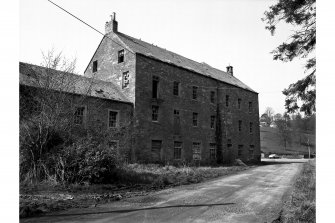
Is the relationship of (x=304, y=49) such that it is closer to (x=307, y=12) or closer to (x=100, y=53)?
(x=307, y=12)

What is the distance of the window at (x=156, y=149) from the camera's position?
22.0 m

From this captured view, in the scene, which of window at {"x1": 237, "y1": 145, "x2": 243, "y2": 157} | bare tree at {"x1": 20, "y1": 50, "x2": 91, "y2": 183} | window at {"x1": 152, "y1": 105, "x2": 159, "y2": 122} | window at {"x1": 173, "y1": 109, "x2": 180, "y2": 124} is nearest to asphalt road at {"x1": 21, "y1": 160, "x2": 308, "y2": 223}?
bare tree at {"x1": 20, "y1": 50, "x2": 91, "y2": 183}

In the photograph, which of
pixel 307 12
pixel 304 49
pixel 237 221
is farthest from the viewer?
pixel 304 49

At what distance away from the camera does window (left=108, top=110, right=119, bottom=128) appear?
19.8 metres

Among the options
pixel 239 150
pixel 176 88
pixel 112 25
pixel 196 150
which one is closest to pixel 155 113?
pixel 176 88

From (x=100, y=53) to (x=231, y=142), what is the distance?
58.5 feet

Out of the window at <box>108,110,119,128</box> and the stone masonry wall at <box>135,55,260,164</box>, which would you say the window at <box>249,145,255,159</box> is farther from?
the window at <box>108,110,119,128</box>

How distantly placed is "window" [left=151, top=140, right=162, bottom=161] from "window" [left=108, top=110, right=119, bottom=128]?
3.75 m

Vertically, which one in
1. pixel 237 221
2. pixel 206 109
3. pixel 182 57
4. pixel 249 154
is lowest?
pixel 249 154

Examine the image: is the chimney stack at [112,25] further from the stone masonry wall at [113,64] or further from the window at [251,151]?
the window at [251,151]

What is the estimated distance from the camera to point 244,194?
998 cm

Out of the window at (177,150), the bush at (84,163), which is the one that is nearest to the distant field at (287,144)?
the window at (177,150)

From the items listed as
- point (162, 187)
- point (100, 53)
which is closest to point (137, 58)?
point (100, 53)

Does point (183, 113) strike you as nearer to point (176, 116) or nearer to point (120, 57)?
point (176, 116)
